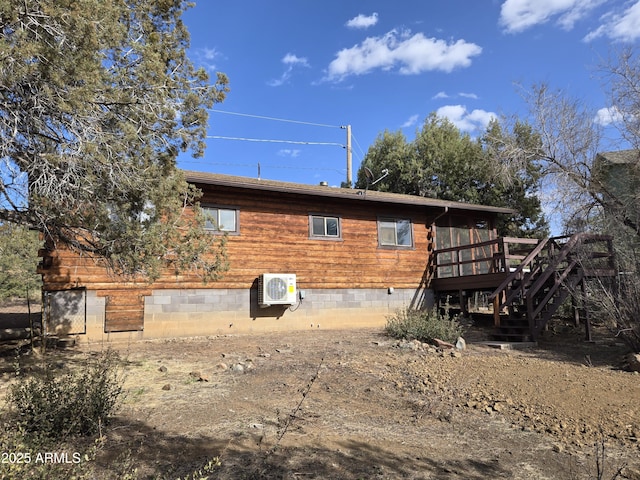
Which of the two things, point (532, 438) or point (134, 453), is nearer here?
point (134, 453)

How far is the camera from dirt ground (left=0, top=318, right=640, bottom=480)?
3801 mm

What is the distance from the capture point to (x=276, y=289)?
11641mm

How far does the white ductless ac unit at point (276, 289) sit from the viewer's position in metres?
11.5

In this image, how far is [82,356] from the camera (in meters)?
8.30

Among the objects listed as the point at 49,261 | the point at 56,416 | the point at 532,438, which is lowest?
the point at 532,438

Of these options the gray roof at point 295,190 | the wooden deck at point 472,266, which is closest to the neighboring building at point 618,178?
the wooden deck at point 472,266

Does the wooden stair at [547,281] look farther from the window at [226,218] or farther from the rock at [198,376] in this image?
the rock at [198,376]

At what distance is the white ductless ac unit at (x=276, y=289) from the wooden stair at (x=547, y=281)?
4.96 metres

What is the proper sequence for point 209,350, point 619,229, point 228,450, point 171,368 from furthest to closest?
point 619,229 → point 209,350 → point 171,368 → point 228,450

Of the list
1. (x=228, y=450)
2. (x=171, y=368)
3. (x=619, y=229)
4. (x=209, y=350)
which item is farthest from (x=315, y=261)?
(x=228, y=450)

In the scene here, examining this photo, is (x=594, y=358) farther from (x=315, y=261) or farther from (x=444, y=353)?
(x=315, y=261)

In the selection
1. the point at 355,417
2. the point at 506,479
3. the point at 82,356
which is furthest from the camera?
the point at 82,356

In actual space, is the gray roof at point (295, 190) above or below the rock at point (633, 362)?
above

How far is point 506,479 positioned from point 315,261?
9400 millimetres
